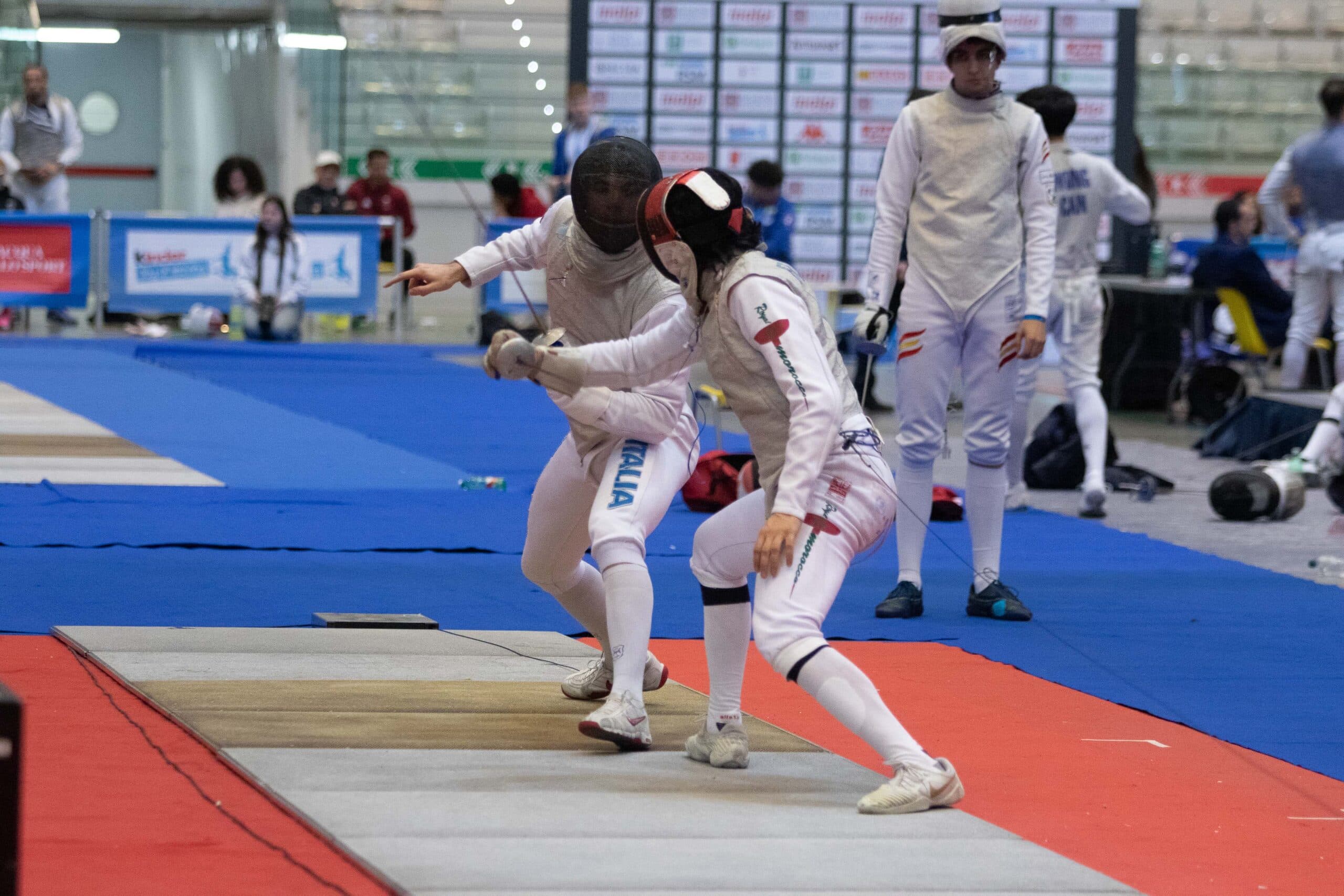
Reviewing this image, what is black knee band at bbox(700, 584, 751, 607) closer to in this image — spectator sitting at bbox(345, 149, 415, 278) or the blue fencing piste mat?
the blue fencing piste mat

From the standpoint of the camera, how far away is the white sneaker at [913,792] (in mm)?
3066

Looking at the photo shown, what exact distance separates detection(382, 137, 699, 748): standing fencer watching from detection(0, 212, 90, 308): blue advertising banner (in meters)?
10.3

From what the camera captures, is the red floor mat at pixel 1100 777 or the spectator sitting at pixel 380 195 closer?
the red floor mat at pixel 1100 777

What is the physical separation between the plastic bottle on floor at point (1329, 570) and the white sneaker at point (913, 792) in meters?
3.24

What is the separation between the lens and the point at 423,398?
10992 millimetres

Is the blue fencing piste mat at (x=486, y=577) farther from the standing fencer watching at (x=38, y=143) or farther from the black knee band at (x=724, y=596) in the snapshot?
the standing fencer watching at (x=38, y=143)

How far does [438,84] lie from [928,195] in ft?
56.2

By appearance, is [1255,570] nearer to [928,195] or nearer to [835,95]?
[928,195]

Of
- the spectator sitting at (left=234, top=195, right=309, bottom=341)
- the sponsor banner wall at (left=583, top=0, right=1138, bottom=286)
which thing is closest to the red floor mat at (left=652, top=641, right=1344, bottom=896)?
the spectator sitting at (left=234, top=195, right=309, bottom=341)

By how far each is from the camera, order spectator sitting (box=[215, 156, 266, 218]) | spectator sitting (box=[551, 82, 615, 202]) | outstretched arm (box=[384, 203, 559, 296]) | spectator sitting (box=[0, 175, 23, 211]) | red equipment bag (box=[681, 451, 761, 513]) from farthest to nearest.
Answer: spectator sitting (box=[215, 156, 266, 218])
spectator sitting (box=[0, 175, 23, 211])
spectator sitting (box=[551, 82, 615, 202])
red equipment bag (box=[681, 451, 761, 513])
outstretched arm (box=[384, 203, 559, 296])

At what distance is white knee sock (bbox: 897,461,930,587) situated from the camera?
17.3ft

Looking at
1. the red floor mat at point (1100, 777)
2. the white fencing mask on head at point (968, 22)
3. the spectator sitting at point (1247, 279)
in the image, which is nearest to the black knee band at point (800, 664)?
the red floor mat at point (1100, 777)

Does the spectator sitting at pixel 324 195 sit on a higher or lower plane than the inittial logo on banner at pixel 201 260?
higher

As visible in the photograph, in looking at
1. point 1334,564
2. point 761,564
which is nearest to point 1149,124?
point 1334,564
